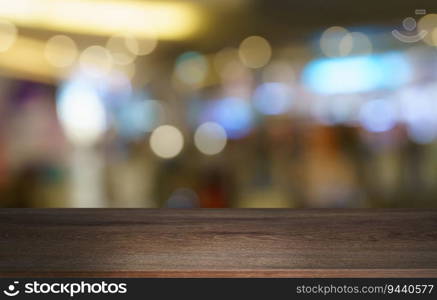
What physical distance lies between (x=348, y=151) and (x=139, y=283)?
2.39ft

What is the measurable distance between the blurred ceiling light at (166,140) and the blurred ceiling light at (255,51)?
295 millimetres

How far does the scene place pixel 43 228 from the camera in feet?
6.76

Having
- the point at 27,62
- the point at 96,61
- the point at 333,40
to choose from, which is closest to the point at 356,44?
the point at 333,40

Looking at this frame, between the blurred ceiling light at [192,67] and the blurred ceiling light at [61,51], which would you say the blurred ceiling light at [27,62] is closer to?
the blurred ceiling light at [61,51]

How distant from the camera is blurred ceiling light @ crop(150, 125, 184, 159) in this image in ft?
6.90

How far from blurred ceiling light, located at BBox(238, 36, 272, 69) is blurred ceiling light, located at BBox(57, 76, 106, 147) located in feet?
1.48

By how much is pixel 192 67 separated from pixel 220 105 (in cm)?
14

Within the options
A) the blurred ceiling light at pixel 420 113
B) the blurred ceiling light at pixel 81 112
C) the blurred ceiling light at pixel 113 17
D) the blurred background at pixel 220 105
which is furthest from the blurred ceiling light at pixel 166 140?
the blurred ceiling light at pixel 420 113

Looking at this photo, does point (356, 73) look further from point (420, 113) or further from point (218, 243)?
point (218, 243)

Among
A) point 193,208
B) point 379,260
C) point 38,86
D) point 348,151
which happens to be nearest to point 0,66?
point 38,86

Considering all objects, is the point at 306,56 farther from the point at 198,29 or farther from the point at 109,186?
the point at 109,186

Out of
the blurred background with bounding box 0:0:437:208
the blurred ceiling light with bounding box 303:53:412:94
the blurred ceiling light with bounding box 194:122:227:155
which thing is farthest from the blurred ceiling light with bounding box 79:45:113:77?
the blurred ceiling light with bounding box 303:53:412:94

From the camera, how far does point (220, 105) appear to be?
212 centimetres

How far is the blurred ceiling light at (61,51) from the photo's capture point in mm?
2084
